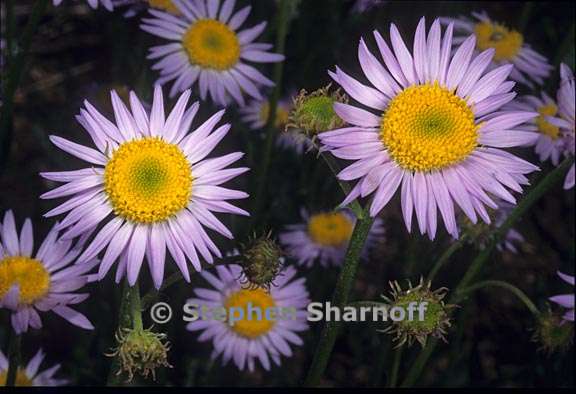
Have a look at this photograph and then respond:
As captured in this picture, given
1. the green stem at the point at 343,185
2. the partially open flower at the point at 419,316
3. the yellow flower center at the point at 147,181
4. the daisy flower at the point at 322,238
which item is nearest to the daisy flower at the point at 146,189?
the yellow flower center at the point at 147,181

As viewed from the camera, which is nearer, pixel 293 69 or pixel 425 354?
pixel 425 354

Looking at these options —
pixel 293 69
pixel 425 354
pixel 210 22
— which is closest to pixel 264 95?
pixel 293 69

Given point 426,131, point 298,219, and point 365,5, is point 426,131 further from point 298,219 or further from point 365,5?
point 298,219

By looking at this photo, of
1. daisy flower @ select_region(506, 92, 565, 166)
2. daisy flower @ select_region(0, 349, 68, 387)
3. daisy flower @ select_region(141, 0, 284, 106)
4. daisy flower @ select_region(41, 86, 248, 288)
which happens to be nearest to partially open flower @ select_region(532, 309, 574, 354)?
daisy flower @ select_region(506, 92, 565, 166)

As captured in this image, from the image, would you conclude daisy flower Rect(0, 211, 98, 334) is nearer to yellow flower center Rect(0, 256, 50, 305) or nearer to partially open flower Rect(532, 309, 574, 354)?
yellow flower center Rect(0, 256, 50, 305)

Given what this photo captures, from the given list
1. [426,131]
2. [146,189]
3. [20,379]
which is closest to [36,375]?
[20,379]

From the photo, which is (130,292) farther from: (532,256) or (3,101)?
(532,256)
